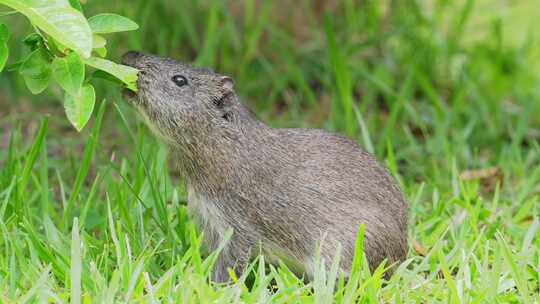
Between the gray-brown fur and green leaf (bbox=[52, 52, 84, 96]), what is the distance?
68 centimetres

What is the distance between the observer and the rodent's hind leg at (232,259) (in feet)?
12.3

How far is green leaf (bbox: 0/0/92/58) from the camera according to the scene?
8.80ft

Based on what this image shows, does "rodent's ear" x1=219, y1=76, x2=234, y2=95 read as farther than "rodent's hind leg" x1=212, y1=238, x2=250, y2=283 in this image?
Yes

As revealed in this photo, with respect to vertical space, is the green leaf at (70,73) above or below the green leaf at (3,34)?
below

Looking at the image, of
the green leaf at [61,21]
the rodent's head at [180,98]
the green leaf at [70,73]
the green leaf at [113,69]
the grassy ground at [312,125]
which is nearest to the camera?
the green leaf at [61,21]

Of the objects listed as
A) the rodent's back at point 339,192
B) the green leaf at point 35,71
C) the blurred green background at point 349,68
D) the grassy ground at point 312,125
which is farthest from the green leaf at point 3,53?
the blurred green background at point 349,68

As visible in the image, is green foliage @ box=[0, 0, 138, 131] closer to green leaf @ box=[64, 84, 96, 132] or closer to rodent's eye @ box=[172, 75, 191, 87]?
green leaf @ box=[64, 84, 96, 132]

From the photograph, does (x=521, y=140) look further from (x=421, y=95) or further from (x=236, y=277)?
(x=236, y=277)

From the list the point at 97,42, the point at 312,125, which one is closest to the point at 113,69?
the point at 97,42

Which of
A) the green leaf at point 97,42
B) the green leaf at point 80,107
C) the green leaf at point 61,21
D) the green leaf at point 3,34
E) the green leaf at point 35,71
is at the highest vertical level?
the green leaf at point 61,21

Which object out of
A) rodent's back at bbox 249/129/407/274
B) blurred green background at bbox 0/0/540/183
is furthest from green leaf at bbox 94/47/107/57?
blurred green background at bbox 0/0/540/183

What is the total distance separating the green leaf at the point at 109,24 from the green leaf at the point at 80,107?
0.22 m

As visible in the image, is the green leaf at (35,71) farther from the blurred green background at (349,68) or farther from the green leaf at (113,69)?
the blurred green background at (349,68)

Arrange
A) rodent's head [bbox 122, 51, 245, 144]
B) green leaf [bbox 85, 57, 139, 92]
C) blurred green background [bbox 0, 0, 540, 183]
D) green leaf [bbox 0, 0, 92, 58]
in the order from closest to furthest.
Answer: green leaf [bbox 0, 0, 92, 58], green leaf [bbox 85, 57, 139, 92], rodent's head [bbox 122, 51, 245, 144], blurred green background [bbox 0, 0, 540, 183]
